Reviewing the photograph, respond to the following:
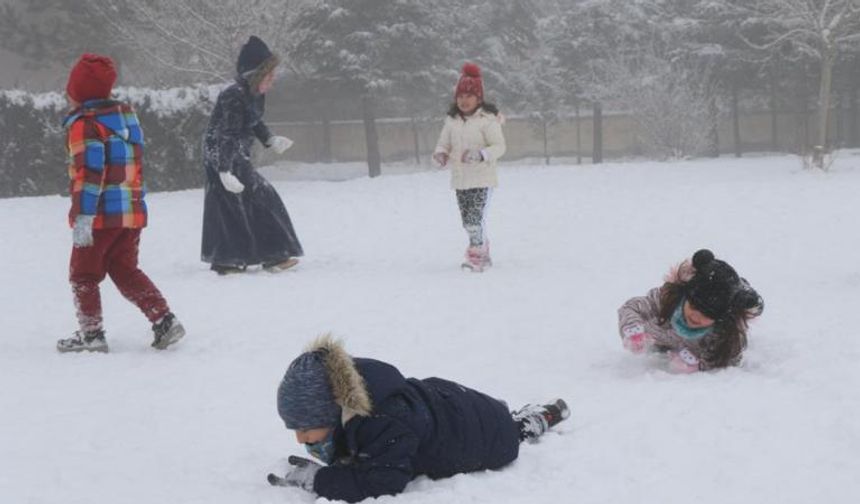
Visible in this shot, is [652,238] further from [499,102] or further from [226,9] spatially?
[499,102]

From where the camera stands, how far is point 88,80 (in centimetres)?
595

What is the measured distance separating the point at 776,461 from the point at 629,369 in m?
1.77

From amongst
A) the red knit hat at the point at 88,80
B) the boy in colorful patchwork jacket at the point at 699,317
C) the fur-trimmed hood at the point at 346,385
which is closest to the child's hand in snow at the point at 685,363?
the boy in colorful patchwork jacket at the point at 699,317

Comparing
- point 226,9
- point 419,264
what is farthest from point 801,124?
point 419,264

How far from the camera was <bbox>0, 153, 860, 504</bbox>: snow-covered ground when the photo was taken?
3648 mm

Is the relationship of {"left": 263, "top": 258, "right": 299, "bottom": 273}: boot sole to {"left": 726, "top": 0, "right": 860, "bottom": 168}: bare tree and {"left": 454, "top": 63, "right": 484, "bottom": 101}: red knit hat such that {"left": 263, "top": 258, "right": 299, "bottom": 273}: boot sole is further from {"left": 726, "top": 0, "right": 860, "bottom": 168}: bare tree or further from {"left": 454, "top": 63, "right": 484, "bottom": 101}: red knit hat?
{"left": 726, "top": 0, "right": 860, "bottom": 168}: bare tree

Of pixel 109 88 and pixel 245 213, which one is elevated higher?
pixel 109 88

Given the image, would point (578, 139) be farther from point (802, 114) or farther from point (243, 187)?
point (243, 187)

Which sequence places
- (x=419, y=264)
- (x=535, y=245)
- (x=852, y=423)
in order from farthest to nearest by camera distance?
(x=535, y=245), (x=419, y=264), (x=852, y=423)

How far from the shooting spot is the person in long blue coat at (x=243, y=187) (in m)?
8.62

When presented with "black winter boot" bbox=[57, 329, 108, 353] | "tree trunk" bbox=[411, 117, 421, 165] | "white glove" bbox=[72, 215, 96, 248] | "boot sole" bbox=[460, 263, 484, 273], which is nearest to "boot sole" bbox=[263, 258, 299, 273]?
A: "boot sole" bbox=[460, 263, 484, 273]

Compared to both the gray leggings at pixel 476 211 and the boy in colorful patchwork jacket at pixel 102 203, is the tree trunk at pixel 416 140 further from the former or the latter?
the boy in colorful patchwork jacket at pixel 102 203

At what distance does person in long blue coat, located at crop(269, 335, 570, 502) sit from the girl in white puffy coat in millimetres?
5522

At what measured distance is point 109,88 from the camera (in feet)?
20.0
